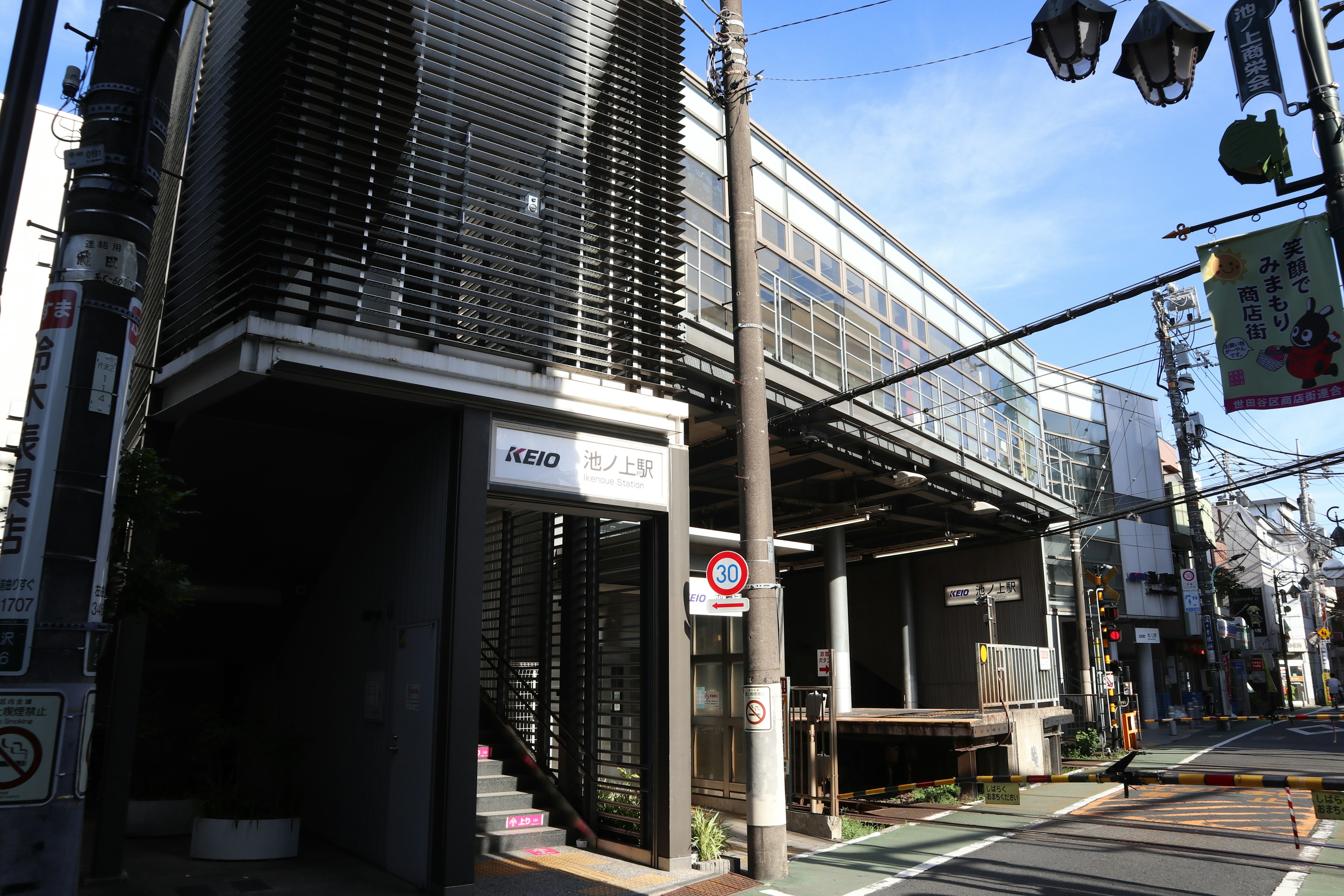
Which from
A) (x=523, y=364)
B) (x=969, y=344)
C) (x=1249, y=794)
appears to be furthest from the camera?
(x=969, y=344)

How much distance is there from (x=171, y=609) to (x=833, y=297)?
44.6ft

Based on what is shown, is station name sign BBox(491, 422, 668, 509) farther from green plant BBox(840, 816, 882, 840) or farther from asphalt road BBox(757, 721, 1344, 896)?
green plant BBox(840, 816, 882, 840)

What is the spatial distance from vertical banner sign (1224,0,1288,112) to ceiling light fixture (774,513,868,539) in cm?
1383

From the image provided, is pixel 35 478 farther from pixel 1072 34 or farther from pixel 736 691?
pixel 736 691

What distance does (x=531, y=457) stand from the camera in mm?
9016

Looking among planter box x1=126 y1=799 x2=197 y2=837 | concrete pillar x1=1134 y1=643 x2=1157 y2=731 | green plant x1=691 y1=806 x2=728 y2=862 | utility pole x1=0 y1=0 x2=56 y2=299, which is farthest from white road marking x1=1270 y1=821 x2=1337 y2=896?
concrete pillar x1=1134 y1=643 x2=1157 y2=731

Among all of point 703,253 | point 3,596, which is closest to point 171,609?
point 3,596

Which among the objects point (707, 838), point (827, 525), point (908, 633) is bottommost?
point (707, 838)

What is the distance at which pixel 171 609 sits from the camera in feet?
22.8

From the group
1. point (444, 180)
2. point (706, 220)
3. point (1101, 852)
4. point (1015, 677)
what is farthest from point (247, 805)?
point (1015, 677)

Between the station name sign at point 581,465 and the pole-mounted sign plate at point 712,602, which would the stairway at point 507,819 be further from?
the station name sign at point 581,465

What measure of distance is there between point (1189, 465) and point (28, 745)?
31.5m

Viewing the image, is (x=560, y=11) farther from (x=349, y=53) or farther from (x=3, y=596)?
(x=3, y=596)

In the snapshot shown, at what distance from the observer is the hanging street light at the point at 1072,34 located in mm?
6254
